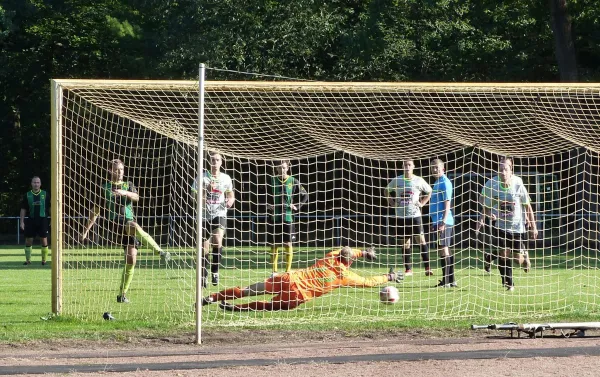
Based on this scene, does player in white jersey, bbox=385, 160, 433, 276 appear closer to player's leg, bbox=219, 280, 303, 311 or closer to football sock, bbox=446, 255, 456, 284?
football sock, bbox=446, 255, 456, 284

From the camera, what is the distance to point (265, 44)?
3422 cm

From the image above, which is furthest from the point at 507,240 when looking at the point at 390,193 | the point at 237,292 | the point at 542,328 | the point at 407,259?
the point at 237,292

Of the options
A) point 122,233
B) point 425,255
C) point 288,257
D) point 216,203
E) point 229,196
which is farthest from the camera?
point 288,257

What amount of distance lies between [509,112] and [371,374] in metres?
13.1

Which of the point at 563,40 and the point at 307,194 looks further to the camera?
the point at 563,40

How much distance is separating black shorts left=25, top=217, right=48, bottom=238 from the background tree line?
13.0 meters

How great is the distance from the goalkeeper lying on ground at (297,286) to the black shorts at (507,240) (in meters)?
3.18

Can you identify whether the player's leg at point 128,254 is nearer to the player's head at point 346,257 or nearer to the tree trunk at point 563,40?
the player's head at point 346,257

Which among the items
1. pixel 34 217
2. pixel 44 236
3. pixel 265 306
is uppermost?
pixel 34 217

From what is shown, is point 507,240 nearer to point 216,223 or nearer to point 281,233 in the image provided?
point 281,233

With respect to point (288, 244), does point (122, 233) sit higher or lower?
higher

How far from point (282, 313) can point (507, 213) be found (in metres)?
4.07

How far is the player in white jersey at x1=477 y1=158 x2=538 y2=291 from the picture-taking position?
539 inches

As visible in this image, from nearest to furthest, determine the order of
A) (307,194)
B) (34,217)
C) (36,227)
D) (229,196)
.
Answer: (229,196) < (307,194) < (36,227) < (34,217)
